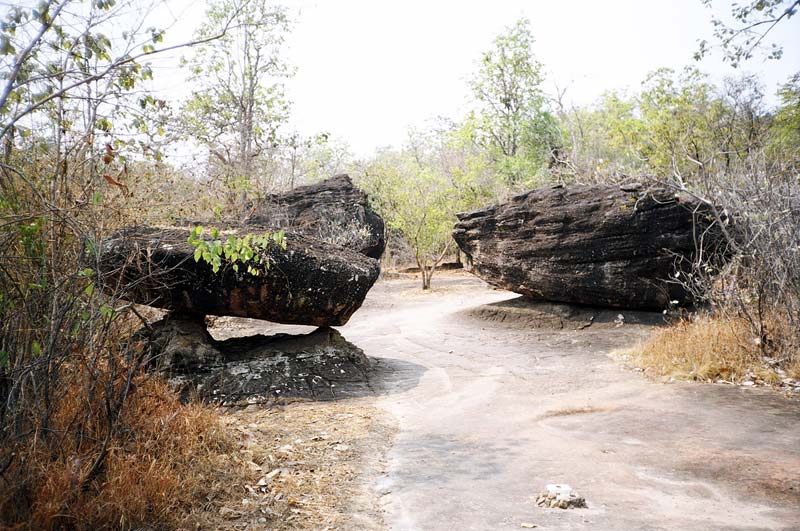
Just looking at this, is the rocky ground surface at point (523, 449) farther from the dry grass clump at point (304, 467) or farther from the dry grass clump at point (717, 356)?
the dry grass clump at point (717, 356)

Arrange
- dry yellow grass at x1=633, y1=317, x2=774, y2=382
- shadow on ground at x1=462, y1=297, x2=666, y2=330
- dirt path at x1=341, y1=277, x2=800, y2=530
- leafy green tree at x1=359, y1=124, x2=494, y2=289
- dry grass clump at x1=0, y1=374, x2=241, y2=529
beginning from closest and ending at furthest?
1. dry grass clump at x1=0, y1=374, x2=241, y2=529
2. dirt path at x1=341, y1=277, x2=800, y2=530
3. dry yellow grass at x1=633, y1=317, x2=774, y2=382
4. shadow on ground at x1=462, y1=297, x2=666, y2=330
5. leafy green tree at x1=359, y1=124, x2=494, y2=289

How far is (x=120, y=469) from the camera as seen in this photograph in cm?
402

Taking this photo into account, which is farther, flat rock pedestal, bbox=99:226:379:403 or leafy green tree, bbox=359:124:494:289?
leafy green tree, bbox=359:124:494:289

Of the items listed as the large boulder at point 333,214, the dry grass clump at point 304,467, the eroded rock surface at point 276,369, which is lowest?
the dry grass clump at point 304,467

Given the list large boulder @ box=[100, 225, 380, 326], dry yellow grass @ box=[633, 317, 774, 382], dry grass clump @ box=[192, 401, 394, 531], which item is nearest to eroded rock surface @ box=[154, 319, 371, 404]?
large boulder @ box=[100, 225, 380, 326]

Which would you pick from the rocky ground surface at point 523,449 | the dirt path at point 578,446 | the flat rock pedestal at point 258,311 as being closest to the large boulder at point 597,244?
the dirt path at point 578,446

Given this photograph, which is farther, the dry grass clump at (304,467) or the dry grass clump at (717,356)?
the dry grass clump at (717,356)

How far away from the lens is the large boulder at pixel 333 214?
2175cm

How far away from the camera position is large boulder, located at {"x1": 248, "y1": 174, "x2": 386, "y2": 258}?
2175 centimetres

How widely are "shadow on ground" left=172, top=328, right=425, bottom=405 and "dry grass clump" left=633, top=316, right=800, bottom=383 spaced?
3705mm

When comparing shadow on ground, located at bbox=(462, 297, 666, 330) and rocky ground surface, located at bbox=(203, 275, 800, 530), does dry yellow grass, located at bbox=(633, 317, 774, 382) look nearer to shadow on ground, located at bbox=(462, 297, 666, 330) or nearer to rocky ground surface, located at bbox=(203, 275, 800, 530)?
rocky ground surface, located at bbox=(203, 275, 800, 530)

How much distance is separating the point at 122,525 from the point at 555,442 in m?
3.94

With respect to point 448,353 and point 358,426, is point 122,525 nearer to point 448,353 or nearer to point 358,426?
point 358,426

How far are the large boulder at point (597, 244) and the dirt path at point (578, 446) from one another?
7.37 feet
